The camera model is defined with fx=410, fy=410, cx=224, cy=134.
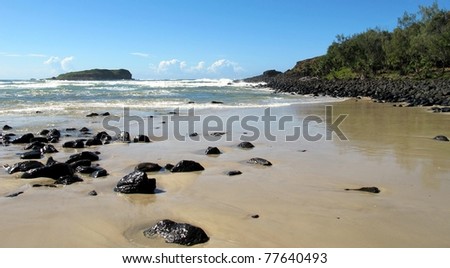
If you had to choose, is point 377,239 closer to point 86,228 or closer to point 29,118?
point 86,228

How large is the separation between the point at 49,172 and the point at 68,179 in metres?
0.52

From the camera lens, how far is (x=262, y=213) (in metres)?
5.56

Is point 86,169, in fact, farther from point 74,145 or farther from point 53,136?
point 53,136

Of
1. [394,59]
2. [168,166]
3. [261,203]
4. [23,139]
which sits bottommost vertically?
[261,203]

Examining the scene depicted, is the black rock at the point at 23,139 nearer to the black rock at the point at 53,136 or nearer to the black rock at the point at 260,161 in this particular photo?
the black rock at the point at 53,136

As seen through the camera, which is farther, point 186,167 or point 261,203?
point 186,167

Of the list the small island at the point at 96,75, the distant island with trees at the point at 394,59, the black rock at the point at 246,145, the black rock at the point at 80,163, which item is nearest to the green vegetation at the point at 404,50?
the distant island with trees at the point at 394,59

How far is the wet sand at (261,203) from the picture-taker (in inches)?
186

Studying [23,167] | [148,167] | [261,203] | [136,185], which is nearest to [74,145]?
[23,167]

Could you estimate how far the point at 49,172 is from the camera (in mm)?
7438

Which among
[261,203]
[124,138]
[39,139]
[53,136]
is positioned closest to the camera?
[261,203]

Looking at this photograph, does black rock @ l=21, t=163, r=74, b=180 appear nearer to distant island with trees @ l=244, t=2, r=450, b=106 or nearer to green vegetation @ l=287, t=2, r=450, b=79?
distant island with trees @ l=244, t=2, r=450, b=106

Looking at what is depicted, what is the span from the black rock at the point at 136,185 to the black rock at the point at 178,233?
5.39 feet
